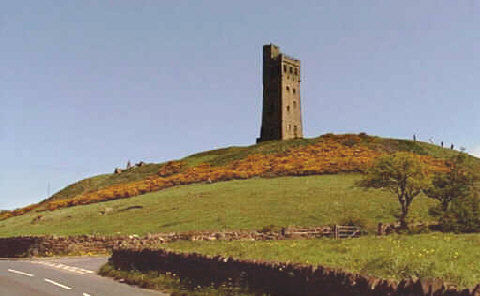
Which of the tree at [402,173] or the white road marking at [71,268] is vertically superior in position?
the tree at [402,173]

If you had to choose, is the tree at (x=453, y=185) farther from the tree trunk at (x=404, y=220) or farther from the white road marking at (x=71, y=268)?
the white road marking at (x=71, y=268)

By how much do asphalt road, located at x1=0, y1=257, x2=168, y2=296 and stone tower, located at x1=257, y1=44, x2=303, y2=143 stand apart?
88.2m

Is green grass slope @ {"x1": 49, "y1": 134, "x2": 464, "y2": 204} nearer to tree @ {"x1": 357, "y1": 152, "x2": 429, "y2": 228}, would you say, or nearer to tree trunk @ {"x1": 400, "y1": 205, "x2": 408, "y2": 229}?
tree @ {"x1": 357, "y1": 152, "x2": 429, "y2": 228}

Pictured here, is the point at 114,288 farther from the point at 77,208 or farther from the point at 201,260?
the point at 77,208

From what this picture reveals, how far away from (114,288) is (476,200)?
3087 centimetres

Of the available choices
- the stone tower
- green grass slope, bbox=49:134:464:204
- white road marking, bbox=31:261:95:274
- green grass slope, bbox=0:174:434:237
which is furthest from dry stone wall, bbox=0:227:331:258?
the stone tower

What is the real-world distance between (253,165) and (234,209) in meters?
26.4

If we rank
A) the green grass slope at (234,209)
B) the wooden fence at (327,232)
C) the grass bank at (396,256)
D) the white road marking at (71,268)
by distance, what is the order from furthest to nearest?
the green grass slope at (234,209), the wooden fence at (327,232), the white road marking at (71,268), the grass bank at (396,256)

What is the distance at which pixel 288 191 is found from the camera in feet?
205

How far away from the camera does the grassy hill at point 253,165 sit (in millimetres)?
75250

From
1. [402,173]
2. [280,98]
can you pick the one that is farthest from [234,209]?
[280,98]

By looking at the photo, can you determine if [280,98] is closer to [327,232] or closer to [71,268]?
[327,232]

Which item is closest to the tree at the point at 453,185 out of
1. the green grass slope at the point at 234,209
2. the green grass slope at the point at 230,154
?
the green grass slope at the point at 234,209

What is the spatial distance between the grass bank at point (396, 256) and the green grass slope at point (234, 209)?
18068 mm
